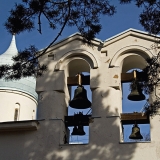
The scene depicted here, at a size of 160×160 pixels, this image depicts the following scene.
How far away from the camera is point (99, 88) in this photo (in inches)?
388

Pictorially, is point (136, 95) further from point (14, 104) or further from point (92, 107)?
point (14, 104)

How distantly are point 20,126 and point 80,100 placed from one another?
1.34m

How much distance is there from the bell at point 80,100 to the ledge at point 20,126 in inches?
35.6

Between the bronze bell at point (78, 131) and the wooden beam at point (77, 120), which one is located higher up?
the wooden beam at point (77, 120)

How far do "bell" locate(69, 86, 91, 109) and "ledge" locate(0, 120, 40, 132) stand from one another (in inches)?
35.6

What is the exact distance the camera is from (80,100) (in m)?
9.98

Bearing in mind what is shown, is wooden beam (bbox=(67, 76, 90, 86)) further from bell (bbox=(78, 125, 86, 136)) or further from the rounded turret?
the rounded turret

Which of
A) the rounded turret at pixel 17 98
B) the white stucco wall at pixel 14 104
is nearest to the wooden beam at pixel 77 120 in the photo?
the rounded turret at pixel 17 98

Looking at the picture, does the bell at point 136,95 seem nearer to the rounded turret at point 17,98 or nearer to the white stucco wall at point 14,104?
the rounded turret at point 17,98

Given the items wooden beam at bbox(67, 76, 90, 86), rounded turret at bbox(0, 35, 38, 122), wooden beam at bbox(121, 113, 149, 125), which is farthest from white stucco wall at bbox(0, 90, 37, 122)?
wooden beam at bbox(121, 113, 149, 125)

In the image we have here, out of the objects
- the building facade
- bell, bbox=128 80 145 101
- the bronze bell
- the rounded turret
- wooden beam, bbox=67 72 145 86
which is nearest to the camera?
the building facade

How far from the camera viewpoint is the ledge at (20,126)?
9.61 meters

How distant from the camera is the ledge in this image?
9.61 metres

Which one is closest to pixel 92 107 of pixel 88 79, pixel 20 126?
pixel 88 79
